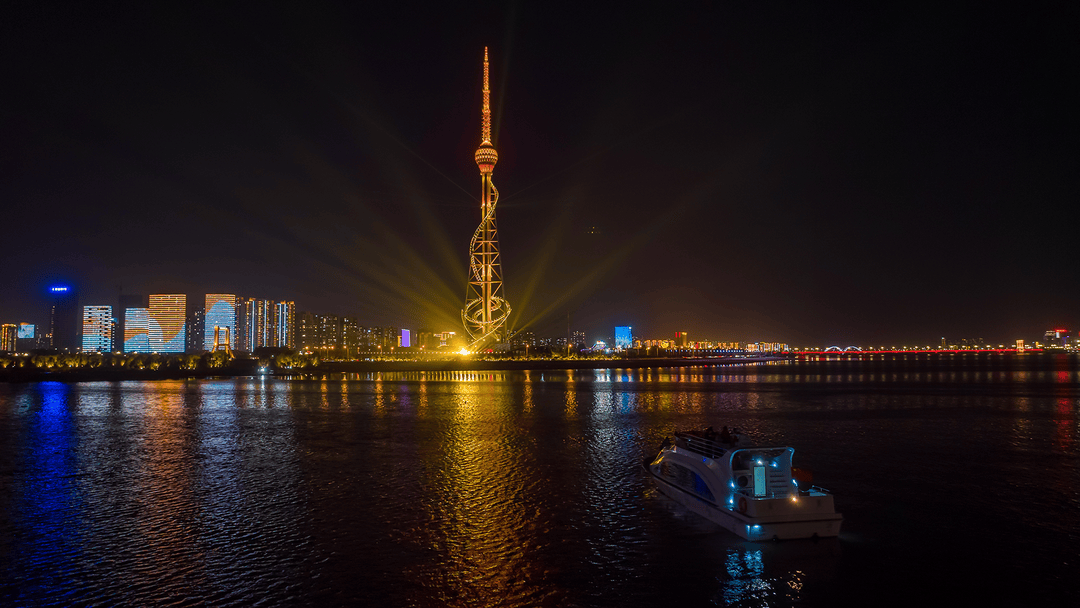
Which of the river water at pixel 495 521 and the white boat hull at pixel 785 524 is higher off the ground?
the white boat hull at pixel 785 524

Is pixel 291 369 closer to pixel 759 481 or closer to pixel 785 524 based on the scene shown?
pixel 759 481

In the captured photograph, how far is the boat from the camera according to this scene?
39.2 feet

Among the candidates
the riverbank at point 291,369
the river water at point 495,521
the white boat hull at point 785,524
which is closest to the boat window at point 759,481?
the white boat hull at point 785,524

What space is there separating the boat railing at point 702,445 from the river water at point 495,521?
1.49 m

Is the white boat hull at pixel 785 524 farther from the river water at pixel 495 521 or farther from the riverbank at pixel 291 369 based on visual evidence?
the riverbank at pixel 291 369

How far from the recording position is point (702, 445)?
14445 mm

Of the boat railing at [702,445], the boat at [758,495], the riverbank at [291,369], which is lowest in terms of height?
the riverbank at [291,369]

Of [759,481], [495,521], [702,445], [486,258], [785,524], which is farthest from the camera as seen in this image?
[486,258]

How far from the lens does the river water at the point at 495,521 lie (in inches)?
398

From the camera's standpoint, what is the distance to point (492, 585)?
10133 millimetres

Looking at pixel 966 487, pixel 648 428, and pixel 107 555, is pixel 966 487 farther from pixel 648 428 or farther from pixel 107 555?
pixel 107 555

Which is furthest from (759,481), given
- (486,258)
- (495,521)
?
(486,258)

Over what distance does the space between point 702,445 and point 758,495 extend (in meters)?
2.21

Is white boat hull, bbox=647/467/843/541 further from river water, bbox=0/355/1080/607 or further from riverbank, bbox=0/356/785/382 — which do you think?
riverbank, bbox=0/356/785/382
